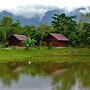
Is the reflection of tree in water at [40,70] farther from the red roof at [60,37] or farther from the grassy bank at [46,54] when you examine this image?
the red roof at [60,37]

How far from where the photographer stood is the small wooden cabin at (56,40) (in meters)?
103

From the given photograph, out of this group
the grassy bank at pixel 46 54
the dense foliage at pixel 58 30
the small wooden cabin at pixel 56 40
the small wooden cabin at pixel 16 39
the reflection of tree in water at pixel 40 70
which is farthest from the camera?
the small wooden cabin at pixel 56 40

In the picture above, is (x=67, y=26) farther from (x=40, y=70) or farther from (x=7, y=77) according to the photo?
(x=7, y=77)

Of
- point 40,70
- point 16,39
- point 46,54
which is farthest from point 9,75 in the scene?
point 16,39

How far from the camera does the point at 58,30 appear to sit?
4387 inches

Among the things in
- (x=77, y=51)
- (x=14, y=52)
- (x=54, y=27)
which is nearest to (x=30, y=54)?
(x=14, y=52)

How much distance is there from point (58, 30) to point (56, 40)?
8957 mm

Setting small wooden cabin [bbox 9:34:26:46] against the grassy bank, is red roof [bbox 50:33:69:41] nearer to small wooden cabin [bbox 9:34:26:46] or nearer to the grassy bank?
small wooden cabin [bbox 9:34:26:46]

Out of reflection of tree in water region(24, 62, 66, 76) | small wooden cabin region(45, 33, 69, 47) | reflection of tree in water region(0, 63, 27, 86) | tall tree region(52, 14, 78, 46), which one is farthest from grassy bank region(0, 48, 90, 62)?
reflection of tree in water region(0, 63, 27, 86)

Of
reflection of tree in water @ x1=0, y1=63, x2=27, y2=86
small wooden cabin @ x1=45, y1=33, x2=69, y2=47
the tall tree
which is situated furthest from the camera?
the tall tree

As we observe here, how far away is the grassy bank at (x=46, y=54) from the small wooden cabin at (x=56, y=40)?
13.0 meters

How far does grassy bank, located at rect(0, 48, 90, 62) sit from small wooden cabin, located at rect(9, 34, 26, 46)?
1287 cm

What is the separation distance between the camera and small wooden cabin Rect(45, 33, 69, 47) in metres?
103

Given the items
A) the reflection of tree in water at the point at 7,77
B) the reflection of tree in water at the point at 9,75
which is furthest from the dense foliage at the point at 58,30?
the reflection of tree in water at the point at 7,77
